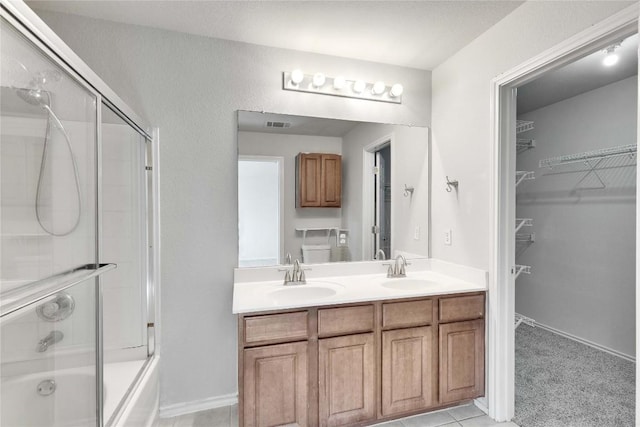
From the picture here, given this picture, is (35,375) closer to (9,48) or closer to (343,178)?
(9,48)

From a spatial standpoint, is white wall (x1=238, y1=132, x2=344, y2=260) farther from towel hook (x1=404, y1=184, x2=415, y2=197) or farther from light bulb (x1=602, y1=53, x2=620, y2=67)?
light bulb (x1=602, y1=53, x2=620, y2=67)

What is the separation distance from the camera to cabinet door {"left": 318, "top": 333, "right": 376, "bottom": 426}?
1735mm

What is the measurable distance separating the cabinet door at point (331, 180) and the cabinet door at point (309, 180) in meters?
0.03

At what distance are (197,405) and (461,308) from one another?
1.79 m

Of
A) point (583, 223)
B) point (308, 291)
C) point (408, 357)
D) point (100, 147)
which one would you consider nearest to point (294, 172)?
point (308, 291)

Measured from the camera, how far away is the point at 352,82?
2361 millimetres

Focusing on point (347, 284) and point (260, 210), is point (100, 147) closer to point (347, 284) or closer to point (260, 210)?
point (260, 210)

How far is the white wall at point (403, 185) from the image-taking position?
243 centimetres

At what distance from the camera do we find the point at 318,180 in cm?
237

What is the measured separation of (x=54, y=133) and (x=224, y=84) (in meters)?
1.06

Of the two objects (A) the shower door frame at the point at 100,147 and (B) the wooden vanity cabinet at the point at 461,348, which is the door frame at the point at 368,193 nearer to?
(B) the wooden vanity cabinet at the point at 461,348

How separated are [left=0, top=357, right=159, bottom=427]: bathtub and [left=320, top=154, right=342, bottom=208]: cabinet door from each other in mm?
1583

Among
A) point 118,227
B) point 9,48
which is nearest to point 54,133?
point 9,48

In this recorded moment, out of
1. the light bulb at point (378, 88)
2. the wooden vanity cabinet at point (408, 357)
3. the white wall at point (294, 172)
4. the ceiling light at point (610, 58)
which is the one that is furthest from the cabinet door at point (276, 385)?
the ceiling light at point (610, 58)
